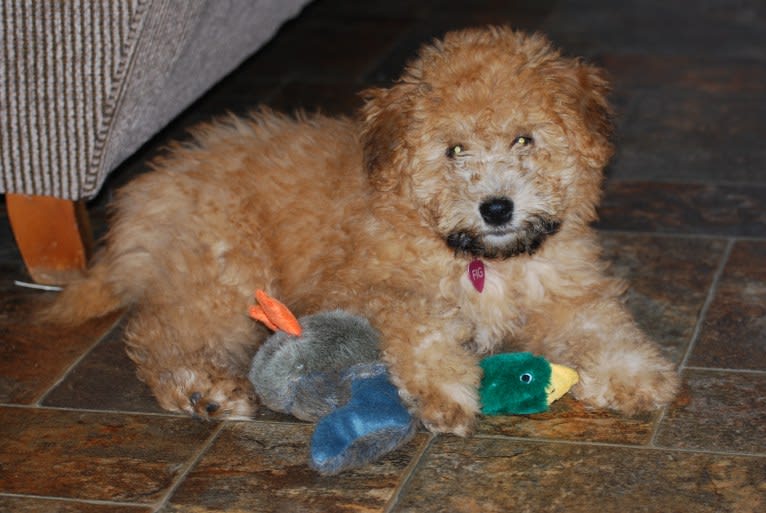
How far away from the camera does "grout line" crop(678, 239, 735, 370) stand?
4039 mm

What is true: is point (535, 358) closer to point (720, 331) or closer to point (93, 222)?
point (720, 331)

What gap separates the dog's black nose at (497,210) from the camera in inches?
138

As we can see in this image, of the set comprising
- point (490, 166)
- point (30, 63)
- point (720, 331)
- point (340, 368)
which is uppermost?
point (30, 63)

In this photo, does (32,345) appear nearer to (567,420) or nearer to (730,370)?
(567,420)

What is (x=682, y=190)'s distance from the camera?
17.8ft

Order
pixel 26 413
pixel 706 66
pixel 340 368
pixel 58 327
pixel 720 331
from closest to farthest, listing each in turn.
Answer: pixel 340 368
pixel 26 413
pixel 720 331
pixel 58 327
pixel 706 66

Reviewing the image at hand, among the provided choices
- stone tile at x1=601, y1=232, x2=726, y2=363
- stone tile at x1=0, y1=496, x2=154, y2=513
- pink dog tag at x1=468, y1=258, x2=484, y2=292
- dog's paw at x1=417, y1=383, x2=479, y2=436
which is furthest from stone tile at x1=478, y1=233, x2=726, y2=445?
stone tile at x1=0, y1=496, x2=154, y2=513

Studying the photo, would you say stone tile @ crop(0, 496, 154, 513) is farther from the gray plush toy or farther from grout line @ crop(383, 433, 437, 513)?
grout line @ crop(383, 433, 437, 513)

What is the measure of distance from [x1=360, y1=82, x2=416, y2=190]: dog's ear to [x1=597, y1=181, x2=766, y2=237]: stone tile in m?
1.62

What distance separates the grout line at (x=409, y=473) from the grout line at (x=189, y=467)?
590 mm

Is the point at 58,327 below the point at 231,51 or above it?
below

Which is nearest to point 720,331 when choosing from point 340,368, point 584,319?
point 584,319

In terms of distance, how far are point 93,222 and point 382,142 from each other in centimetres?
207

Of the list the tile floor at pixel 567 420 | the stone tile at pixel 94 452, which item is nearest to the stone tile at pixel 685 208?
the tile floor at pixel 567 420
